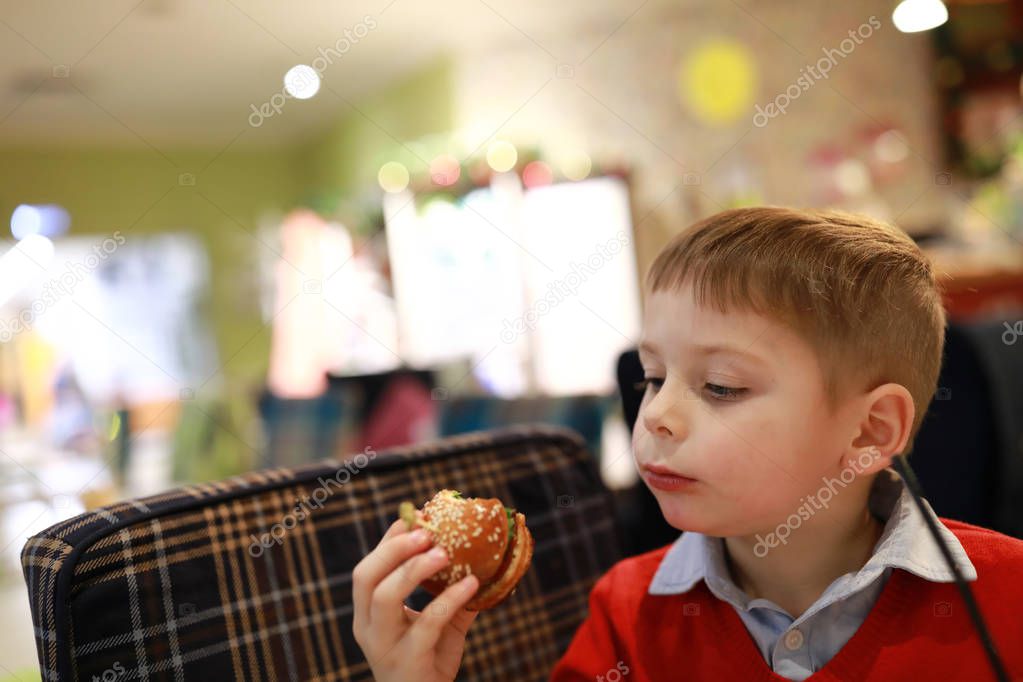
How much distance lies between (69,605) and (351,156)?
7.74m

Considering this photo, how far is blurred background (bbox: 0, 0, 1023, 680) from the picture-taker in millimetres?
4363

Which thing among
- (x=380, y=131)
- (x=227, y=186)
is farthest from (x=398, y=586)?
(x=227, y=186)

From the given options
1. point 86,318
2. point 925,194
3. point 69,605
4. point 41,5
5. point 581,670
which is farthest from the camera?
point 86,318

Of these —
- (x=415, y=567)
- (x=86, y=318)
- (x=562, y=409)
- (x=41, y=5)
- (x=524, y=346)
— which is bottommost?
(x=415, y=567)

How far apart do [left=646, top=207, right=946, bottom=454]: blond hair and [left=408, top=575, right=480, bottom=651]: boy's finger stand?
309 mm

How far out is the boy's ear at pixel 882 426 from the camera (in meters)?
0.76

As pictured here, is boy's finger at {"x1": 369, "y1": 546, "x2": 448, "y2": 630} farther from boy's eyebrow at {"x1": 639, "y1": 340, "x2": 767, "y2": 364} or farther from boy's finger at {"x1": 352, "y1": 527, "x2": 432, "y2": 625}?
boy's eyebrow at {"x1": 639, "y1": 340, "x2": 767, "y2": 364}

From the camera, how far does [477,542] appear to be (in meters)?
0.71

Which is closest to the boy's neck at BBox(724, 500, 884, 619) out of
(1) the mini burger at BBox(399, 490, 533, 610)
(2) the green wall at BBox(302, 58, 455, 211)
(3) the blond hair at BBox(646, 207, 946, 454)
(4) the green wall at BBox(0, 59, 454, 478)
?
(3) the blond hair at BBox(646, 207, 946, 454)

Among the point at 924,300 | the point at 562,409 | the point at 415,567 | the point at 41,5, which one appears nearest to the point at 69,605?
the point at 415,567

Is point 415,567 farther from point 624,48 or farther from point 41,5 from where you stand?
point 624,48

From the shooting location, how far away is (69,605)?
2.54 ft

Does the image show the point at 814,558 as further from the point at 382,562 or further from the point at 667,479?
the point at 382,562

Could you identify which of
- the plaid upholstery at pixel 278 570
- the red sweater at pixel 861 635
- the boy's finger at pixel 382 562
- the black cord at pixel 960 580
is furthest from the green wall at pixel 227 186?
the black cord at pixel 960 580
